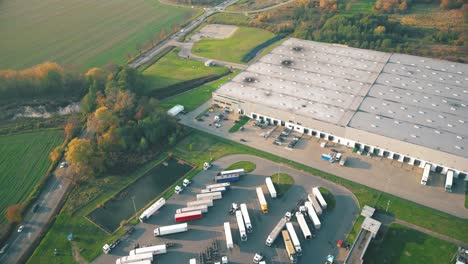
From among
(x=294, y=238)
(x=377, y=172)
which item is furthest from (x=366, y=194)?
(x=294, y=238)

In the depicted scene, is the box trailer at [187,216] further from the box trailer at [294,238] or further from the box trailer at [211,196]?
the box trailer at [294,238]

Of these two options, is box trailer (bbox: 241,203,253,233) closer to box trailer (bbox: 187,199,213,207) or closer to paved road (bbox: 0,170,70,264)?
box trailer (bbox: 187,199,213,207)

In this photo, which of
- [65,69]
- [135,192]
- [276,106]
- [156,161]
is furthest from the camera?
[65,69]

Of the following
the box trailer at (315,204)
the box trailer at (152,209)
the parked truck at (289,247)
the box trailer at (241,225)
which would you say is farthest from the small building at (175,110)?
the parked truck at (289,247)

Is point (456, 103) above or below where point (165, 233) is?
above

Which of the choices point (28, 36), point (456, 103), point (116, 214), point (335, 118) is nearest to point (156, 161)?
point (116, 214)

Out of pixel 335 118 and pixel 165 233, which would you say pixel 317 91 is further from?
pixel 165 233
